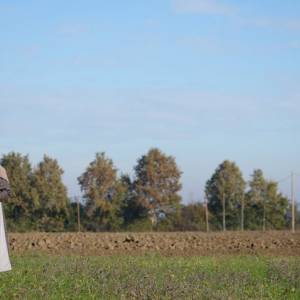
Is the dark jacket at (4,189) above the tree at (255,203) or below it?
below

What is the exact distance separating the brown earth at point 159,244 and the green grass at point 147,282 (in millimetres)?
8134

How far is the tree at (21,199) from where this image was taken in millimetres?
38344

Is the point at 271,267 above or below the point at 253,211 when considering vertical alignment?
below

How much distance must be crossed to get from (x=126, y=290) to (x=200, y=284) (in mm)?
1399

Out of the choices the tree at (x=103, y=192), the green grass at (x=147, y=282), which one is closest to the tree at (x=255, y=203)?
the tree at (x=103, y=192)

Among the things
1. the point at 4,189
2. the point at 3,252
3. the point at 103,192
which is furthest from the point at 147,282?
the point at 103,192

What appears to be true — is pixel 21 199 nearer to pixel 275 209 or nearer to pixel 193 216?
pixel 193 216

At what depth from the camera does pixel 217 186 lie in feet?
131

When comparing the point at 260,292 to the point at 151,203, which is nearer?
the point at 260,292

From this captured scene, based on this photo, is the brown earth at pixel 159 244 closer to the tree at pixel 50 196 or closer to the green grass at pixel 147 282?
the green grass at pixel 147 282

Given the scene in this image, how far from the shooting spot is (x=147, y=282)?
38.1ft

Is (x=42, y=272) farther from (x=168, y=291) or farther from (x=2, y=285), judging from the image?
(x=168, y=291)

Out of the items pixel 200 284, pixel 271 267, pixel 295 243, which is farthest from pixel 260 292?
pixel 295 243

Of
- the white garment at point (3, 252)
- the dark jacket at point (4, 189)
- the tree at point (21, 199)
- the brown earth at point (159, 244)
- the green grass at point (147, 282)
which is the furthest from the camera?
the tree at point (21, 199)
